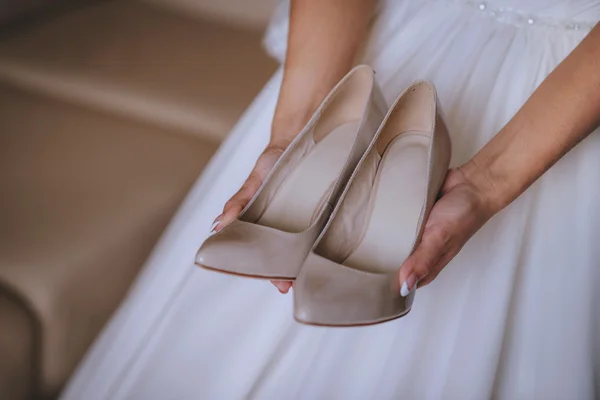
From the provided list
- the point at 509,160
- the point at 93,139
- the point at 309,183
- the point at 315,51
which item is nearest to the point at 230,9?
the point at 93,139

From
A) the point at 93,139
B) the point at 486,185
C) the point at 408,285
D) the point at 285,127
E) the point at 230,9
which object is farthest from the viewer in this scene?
the point at 230,9

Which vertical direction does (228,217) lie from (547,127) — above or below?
below

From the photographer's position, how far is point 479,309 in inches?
25.3

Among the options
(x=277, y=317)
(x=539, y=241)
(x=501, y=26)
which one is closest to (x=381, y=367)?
(x=277, y=317)

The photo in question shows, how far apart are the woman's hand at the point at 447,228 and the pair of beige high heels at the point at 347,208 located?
0.01 meters

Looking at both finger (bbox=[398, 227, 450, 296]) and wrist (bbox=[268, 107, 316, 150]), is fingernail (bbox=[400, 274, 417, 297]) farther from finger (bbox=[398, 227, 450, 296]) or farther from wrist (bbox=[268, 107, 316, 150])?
wrist (bbox=[268, 107, 316, 150])

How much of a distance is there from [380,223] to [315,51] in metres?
0.26

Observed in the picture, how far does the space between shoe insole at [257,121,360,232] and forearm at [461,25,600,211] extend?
178 millimetres

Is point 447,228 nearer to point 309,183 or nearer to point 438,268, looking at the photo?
point 438,268

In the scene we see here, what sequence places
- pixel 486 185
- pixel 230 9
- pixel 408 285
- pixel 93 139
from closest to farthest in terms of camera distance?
pixel 408 285 < pixel 486 185 < pixel 93 139 < pixel 230 9

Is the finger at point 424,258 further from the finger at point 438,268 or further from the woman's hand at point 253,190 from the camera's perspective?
the woman's hand at point 253,190

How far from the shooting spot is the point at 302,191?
74cm

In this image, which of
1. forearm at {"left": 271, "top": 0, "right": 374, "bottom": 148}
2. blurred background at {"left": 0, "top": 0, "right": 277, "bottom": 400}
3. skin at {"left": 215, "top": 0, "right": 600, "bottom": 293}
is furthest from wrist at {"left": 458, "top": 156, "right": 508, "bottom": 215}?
blurred background at {"left": 0, "top": 0, "right": 277, "bottom": 400}

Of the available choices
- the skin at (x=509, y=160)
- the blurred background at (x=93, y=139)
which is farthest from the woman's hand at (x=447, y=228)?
the blurred background at (x=93, y=139)
